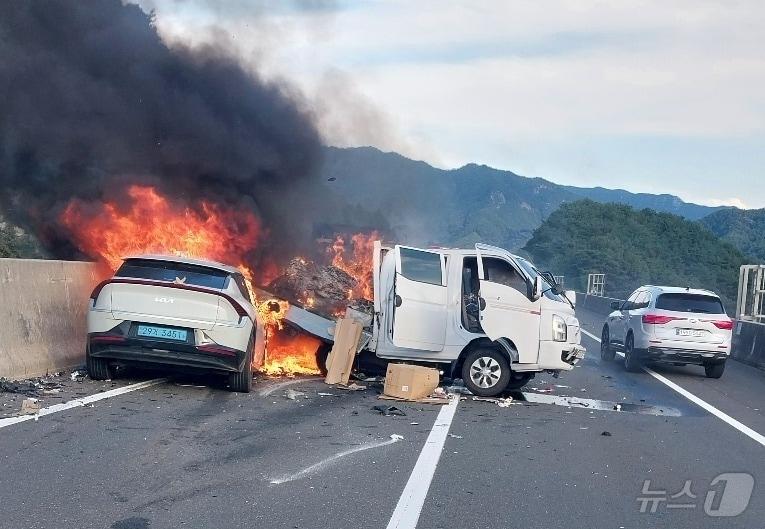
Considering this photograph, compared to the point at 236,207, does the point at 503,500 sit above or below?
below

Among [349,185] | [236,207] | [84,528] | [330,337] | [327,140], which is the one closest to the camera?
[84,528]

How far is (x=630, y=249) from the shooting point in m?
80.2

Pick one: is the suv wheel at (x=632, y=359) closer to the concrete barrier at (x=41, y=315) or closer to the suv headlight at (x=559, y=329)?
the suv headlight at (x=559, y=329)

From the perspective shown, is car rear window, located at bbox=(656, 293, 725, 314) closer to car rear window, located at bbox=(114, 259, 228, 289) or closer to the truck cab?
the truck cab

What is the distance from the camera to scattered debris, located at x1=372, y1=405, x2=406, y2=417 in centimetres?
1081

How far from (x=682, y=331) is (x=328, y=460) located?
452 inches

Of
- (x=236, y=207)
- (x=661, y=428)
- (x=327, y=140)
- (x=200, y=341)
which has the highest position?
Result: (x=327, y=140)

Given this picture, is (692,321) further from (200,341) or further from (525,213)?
(525,213)

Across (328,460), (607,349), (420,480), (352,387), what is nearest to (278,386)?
(352,387)

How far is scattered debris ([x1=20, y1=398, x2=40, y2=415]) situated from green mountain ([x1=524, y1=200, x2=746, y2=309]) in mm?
58322

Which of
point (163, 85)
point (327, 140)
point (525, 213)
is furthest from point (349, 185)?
point (525, 213)

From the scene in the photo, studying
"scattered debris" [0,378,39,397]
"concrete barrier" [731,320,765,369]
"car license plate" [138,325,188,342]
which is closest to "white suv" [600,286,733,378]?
"concrete barrier" [731,320,765,369]

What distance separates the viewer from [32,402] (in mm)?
9289

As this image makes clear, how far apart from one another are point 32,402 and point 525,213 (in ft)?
514
